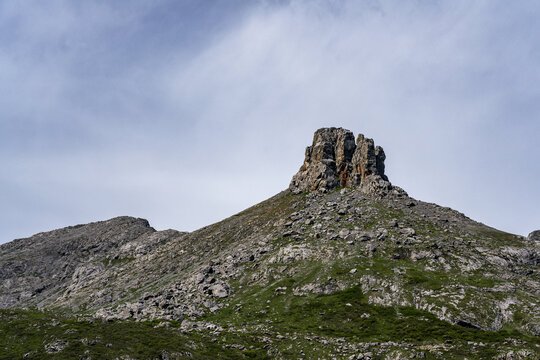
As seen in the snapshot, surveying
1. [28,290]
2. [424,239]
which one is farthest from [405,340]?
[28,290]

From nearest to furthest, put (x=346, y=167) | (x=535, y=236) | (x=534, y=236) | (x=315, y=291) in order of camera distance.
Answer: (x=315, y=291) → (x=535, y=236) → (x=534, y=236) → (x=346, y=167)

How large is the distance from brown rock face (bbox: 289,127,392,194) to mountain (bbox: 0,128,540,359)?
46.0 inches

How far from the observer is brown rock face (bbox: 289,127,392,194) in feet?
579

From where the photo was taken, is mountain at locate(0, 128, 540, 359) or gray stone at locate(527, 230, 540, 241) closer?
mountain at locate(0, 128, 540, 359)

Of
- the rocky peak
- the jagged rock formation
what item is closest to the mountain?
the jagged rock formation

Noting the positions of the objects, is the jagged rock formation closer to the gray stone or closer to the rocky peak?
the gray stone

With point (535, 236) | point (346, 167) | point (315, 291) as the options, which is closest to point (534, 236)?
point (535, 236)

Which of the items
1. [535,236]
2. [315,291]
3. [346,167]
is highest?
[346,167]

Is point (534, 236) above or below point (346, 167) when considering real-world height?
below

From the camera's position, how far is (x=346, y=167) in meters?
188

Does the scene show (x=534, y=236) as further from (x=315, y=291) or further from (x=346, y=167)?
(x=315, y=291)

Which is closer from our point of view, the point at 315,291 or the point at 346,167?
the point at 315,291

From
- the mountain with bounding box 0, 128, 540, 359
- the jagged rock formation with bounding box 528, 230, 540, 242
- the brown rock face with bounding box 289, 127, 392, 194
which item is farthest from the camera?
the brown rock face with bounding box 289, 127, 392, 194

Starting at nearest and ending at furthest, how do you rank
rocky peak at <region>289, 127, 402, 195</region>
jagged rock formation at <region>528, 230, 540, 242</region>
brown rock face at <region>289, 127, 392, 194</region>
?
jagged rock formation at <region>528, 230, 540, 242</region> → rocky peak at <region>289, 127, 402, 195</region> → brown rock face at <region>289, 127, 392, 194</region>
